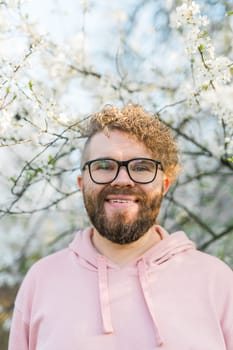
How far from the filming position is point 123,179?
1887mm

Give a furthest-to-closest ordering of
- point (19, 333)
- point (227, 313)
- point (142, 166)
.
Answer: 1. point (19, 333)
2. point (142, 166)
3. point (227, 313)

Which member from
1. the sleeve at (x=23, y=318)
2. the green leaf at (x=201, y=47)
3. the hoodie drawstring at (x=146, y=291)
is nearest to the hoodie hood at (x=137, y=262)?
the hoodie drawstring at (x=146, y=291)

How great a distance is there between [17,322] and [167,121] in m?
1.16

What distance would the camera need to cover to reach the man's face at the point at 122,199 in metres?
1.89

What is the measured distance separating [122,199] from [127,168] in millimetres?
90

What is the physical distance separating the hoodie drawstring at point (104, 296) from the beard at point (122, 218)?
0.08 metres

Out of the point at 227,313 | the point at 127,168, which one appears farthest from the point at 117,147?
the point at 227,313

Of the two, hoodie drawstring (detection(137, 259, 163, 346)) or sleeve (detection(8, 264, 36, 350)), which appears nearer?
hoodie drawstring (detection(137, 259, 163, 346))

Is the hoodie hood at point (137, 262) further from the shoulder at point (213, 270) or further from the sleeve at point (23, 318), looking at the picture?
the sleeve at point (23, 318)

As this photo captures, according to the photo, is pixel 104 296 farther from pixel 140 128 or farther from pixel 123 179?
pixel 140 128

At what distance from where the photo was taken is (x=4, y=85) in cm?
185

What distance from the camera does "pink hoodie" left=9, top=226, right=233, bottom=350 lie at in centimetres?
179

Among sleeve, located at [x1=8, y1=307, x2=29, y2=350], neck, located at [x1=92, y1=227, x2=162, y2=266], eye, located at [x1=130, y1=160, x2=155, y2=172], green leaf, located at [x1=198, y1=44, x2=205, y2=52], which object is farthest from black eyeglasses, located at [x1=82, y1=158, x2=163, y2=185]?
sleeve, located at [x1=8, y1=307, x2=29, y2=350]

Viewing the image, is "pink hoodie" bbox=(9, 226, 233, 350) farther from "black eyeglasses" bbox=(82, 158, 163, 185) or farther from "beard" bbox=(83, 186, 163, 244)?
"black eyeglasses" bbox=(82, 158, 163, 185)
